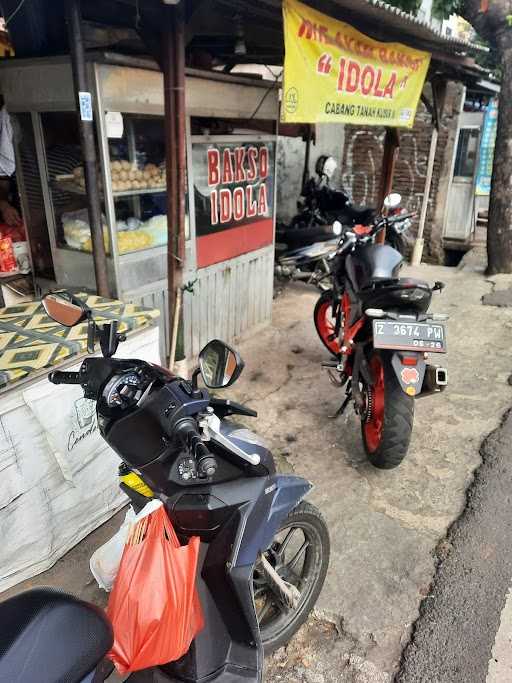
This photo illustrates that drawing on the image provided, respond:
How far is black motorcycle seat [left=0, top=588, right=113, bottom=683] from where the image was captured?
1111mm

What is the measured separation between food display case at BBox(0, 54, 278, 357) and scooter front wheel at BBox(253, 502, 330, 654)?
7.40 ft

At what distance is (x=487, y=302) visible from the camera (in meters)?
6.58

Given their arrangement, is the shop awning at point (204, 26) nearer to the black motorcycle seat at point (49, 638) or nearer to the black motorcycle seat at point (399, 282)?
the black motorcycle seat at point (399, 282)

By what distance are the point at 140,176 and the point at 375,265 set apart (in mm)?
1842

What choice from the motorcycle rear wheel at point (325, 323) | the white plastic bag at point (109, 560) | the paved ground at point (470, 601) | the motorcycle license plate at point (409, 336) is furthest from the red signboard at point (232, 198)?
the paved ground at point (470, 601)

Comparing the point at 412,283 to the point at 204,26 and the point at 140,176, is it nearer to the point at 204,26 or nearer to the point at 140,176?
the point at 140,176

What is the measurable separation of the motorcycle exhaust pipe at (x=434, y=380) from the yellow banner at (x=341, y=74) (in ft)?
6.88

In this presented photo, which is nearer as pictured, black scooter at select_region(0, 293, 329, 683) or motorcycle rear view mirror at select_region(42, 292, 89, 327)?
black scooter at select_region(0, 293, 329, 683)

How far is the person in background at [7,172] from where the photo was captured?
358cm

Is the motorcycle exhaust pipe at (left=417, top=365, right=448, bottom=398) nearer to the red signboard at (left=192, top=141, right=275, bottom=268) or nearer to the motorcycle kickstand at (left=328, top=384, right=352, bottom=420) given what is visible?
the motorcycle kickstand at (left=328, top=384, right=352, bottom=420)

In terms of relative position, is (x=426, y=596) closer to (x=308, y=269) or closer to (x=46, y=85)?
(x=46, y=85)

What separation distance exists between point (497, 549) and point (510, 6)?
299 inches

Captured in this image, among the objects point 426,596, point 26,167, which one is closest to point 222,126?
point 26,167

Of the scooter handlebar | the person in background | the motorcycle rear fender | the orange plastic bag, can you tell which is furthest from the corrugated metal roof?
the orange plastic bag
